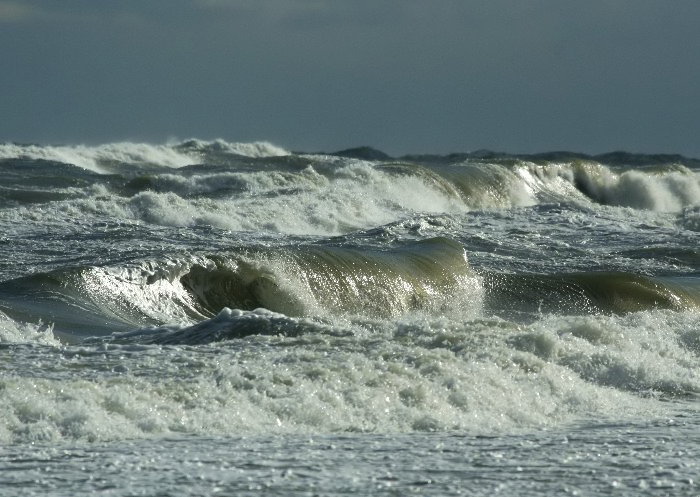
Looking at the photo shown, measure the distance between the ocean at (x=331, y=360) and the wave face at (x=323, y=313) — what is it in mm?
30

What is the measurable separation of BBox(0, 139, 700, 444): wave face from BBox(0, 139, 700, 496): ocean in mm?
30

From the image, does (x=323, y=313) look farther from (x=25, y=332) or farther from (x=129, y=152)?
(x=129, y=152)

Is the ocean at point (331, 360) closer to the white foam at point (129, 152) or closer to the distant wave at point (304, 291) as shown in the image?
the distant wave at point (304, 291)

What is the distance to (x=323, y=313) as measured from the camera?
14.3m

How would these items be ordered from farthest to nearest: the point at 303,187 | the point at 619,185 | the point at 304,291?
the point at 619,185
the point at 303,187
the point at 304,291

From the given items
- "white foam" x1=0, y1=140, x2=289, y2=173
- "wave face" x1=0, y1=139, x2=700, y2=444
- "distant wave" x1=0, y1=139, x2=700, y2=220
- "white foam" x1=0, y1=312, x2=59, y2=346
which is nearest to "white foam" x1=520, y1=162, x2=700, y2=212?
"distant wave" x1=0, y1=139, x2=700, y2=220

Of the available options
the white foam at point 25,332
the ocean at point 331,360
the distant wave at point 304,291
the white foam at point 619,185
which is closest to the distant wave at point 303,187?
the white foam at point 619,185

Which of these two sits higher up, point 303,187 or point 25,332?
point 303,187

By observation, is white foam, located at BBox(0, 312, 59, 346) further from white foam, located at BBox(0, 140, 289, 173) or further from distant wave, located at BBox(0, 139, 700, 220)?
white foam, located at BBox(0, 140, 289, 173)

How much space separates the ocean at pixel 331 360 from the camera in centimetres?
650

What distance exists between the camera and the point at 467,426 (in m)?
7.92

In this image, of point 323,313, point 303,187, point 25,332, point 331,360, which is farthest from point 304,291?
point 303,187

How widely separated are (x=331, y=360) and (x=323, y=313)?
17.2 ft

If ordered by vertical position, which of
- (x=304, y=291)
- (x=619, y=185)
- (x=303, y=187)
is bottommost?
(x=304, y=291)
